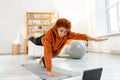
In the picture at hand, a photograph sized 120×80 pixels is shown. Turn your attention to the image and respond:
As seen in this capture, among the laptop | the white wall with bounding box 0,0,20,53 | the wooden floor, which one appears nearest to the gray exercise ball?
the wooden floor

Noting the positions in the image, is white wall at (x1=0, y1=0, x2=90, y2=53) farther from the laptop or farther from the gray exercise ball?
the laptop

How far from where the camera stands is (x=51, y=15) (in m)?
9.12

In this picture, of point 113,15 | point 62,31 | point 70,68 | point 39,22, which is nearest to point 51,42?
point 62,31

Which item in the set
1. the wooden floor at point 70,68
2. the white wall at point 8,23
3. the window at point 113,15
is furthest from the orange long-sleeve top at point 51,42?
the white wall at point 8,23

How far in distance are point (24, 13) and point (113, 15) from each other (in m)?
4.00

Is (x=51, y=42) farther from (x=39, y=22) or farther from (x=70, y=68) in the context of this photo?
(x=39, y=22)

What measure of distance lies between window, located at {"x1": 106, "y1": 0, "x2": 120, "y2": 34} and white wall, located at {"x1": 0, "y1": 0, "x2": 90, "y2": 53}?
1560 mm

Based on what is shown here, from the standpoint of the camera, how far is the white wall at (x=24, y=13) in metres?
8.87

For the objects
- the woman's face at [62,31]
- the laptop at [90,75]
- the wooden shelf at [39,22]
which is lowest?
the laptop at [90,75]

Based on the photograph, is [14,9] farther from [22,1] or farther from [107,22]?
[107,22]

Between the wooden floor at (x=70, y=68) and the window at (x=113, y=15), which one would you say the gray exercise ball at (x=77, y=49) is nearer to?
the wooden floor at (x=70, y=68)

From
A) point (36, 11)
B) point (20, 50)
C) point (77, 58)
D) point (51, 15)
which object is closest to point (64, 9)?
point (51, 15)

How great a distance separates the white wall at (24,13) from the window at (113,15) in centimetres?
156

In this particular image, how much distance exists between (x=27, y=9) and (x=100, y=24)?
3.40m
